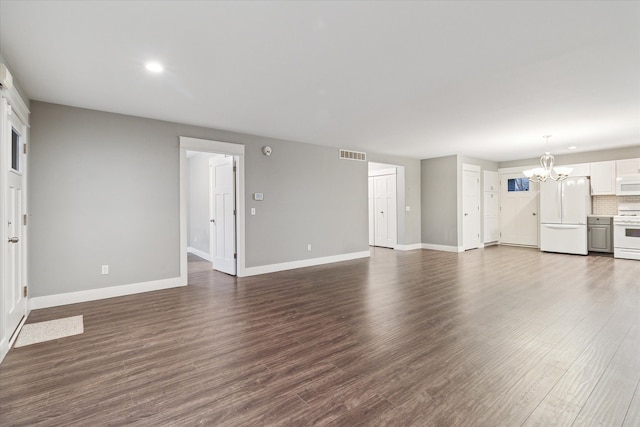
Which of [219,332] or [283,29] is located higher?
[283,29]

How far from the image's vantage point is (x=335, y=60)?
2.85 metres

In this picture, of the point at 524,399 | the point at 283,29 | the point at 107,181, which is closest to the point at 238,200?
the point at 107,181

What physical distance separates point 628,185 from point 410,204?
186 inches

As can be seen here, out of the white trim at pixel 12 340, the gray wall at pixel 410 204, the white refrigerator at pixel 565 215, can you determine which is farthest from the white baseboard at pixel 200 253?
the white refrigerator at pixel 565 215

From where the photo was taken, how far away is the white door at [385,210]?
8883mm

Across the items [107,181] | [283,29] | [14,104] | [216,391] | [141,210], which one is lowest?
[216,391]

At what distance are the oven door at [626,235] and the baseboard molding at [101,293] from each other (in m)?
9.04

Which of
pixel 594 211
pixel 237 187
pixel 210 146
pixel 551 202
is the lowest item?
pixel 594 211

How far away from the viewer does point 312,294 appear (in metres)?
4.38

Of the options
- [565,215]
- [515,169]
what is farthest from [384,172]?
[565,215]

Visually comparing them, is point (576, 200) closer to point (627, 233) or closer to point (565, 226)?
point (565, 226)

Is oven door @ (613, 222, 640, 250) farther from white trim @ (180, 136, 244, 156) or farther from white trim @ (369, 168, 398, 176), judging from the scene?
white trim @ (180, 136, 244, 156)

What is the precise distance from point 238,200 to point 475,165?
6.69 meters

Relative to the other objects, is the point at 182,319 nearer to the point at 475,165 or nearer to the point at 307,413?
the point at 307,413
